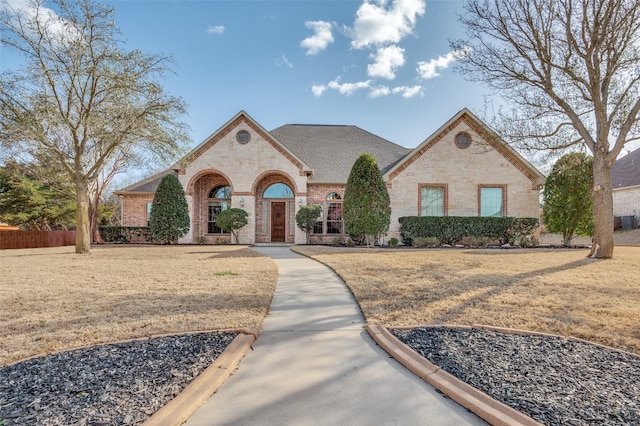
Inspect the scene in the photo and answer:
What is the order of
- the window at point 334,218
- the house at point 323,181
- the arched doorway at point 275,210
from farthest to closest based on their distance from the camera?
the arched doorway at point 275,210 → the window at point 334,218 → the house at point 323,181

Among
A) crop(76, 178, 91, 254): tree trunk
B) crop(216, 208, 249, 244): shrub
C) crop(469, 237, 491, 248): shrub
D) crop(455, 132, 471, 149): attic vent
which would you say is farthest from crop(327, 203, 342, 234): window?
crop(76, 178, 91, 254): tree trunk

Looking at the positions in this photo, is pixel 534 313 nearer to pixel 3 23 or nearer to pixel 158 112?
pixel 158 112

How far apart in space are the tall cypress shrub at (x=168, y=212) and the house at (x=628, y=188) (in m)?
31.1

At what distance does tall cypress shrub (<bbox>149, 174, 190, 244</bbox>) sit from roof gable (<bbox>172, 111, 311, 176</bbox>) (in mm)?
1717

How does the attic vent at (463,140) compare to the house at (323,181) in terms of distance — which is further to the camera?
the attic vent at (463,140)

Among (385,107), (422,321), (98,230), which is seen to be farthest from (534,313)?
(98,230)

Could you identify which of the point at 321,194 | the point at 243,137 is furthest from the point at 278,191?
the point at 243,137

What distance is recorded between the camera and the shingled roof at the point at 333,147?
60.0 feet

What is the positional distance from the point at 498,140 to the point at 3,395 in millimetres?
14170

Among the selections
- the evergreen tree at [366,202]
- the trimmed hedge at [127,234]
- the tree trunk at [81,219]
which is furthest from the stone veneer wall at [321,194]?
the tree trunk at [81,219]

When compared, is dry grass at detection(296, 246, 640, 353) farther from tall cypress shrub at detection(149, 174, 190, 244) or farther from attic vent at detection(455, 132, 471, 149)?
tall cypress shrub at detection(149, 174, 190, 244)

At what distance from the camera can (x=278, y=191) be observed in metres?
18.3

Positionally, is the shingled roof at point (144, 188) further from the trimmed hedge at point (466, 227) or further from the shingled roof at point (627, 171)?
the shingled roof at point (627, 171)

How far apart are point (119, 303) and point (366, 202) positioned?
10.9 m
